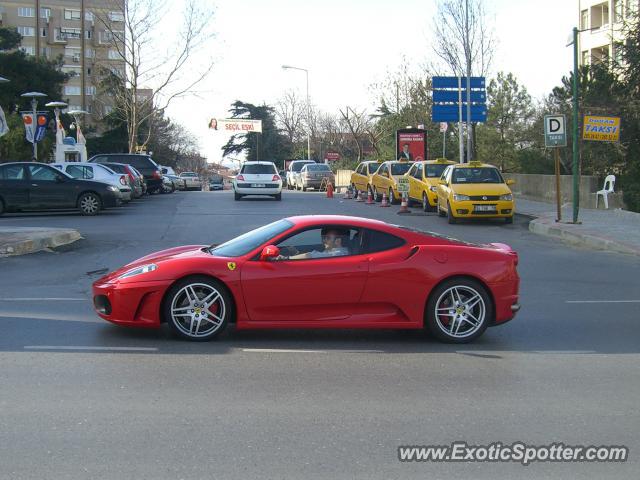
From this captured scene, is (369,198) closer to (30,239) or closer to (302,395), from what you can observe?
(30,239)

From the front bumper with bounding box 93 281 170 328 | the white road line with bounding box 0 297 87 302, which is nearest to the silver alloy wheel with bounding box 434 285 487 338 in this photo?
the front bumper with bounding box 93 281 170 328

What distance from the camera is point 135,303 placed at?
7.68 m

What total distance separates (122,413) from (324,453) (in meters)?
1.60

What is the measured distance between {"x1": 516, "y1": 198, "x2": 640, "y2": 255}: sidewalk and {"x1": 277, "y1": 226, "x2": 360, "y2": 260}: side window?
9.62 meters

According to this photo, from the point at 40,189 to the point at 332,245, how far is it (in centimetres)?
1666

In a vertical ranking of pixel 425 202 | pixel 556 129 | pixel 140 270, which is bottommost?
pixel 140 270

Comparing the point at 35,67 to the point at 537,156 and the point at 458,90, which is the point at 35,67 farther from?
the point at 537,156

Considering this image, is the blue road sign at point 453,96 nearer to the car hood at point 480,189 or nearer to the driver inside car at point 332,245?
the car hood at point 480,189

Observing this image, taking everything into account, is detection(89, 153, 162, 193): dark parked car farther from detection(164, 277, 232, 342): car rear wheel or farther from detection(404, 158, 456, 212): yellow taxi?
detection(164, 277, 232, 342): car rear wheel

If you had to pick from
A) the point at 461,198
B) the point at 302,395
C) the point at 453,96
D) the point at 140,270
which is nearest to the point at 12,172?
the point at 461,198

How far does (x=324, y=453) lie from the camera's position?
190 inches

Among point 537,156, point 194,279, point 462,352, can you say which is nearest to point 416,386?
point 462,352

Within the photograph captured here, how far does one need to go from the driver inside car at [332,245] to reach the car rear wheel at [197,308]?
870mm

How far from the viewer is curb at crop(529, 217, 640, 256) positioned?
16219mm
